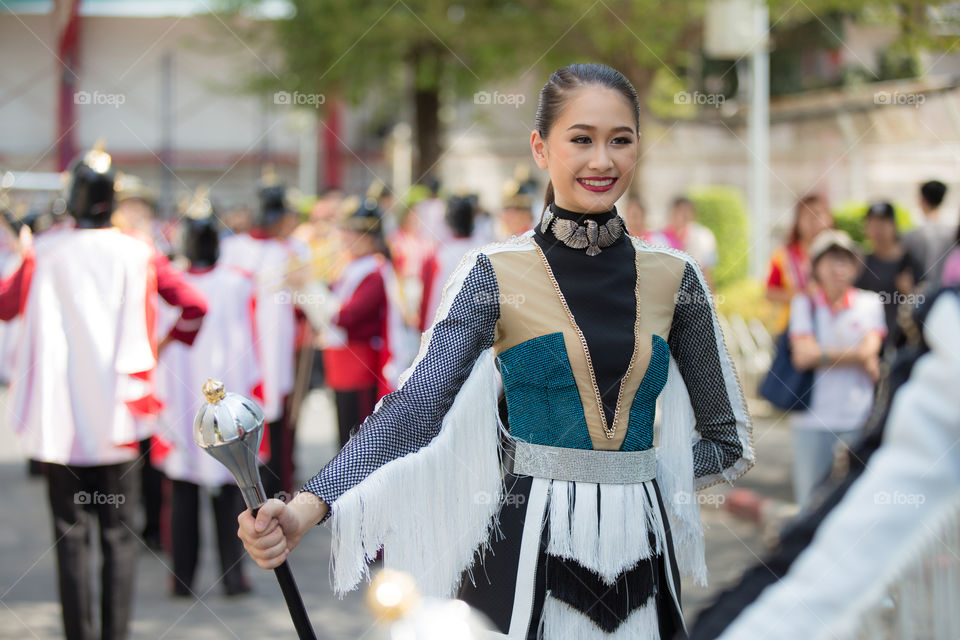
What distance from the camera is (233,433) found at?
188cm

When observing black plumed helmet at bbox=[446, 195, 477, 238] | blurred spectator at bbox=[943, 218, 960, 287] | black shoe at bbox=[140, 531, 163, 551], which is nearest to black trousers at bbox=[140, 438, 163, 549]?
black shoe at bbox=[140, 531, 163, 551]

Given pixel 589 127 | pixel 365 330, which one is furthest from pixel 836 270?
pixel 589 127

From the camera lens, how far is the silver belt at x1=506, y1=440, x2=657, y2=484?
7.58ft

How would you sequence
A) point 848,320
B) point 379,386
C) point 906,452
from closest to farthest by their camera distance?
1. point 906,452
2. point 848,320
3. point 379,386

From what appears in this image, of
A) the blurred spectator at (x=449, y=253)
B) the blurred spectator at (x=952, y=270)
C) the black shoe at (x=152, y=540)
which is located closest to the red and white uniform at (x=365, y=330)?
the blurred spectator at (x=449, y=253)

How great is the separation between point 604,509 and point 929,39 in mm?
4883

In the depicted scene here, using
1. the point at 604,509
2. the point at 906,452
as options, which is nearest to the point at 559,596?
the point at 604,509

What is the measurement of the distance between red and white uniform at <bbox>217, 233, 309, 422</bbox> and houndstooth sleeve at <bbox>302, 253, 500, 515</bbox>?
14.0 feet

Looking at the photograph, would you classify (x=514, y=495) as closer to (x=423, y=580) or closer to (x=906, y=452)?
(x=423, y=580)

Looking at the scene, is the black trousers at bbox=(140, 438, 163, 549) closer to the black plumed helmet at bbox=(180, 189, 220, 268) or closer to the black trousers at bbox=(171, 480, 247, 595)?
the black trousers at bbox=(171, 480, 247, 595)

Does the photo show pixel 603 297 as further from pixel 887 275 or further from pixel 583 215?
pixel 887 275

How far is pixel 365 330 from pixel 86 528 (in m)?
2.73

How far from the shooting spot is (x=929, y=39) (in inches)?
242

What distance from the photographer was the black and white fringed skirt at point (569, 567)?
226 cm
